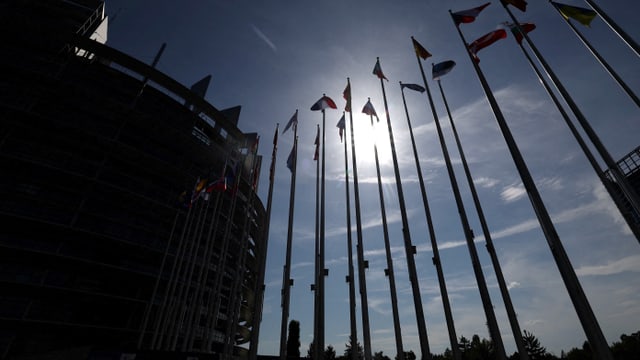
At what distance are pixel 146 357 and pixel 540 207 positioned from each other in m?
16.5

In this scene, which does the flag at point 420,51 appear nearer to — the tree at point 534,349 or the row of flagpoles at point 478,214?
the row of flagpoles at point 478,214

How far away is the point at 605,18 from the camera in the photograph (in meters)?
12.0

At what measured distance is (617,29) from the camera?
11.8m

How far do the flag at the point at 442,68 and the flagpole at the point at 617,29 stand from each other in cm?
571

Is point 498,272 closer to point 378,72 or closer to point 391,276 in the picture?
point 391,276

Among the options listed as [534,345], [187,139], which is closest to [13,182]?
[187,139]

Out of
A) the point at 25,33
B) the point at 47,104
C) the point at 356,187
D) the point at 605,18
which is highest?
the point at 25,33

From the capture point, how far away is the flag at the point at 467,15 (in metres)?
14.4

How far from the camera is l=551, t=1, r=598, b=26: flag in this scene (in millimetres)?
12352

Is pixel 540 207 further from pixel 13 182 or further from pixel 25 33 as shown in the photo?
pixel 25 33

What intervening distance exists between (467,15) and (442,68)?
2.63 meters

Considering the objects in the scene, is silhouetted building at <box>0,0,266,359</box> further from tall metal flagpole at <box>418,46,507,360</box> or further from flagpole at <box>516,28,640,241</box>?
flagpole at <box>516,28,640,241</box>

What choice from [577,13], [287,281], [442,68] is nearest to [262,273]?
[287,281]

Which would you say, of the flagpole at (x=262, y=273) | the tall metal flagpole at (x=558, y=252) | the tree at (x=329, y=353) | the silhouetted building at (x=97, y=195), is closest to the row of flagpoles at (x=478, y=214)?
the tall metal flagpole at (x=558, y=252)
